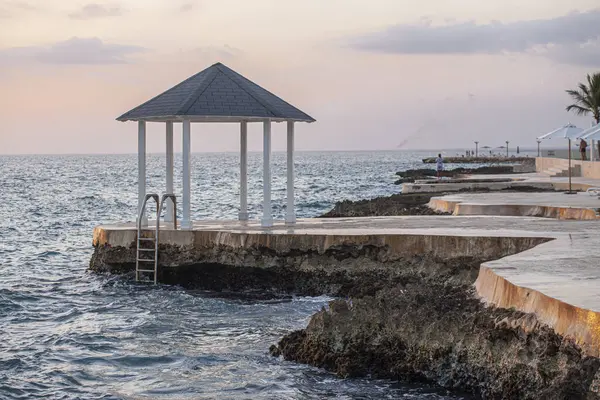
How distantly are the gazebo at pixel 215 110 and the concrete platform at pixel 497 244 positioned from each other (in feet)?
3.34

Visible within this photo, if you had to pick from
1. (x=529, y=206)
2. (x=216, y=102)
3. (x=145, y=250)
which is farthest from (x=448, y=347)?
(x=529, y=206)

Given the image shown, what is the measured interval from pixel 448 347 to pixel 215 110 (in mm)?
11595

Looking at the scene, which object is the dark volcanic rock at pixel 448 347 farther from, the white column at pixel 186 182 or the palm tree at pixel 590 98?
the palm tree at pixel 590 98

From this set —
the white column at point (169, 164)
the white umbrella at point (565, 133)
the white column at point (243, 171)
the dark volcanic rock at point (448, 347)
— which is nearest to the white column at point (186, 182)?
the white column at point (169, 164)

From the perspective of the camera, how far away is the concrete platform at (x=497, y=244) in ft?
35.9

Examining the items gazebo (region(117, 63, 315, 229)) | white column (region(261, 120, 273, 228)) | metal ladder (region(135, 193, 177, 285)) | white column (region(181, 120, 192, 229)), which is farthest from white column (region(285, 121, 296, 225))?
metal ladder (region(135, 193, 177, 285))

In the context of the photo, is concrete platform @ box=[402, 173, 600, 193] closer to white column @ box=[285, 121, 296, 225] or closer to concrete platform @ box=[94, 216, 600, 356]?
concrete platform @ box=[94, 216, 600, 356]

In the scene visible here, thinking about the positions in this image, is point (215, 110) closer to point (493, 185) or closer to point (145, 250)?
point (145, 250)

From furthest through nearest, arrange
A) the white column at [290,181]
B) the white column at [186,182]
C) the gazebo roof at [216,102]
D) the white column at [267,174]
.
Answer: the white column at [290,181] → the white column at [267,174] → the white column at [186,182] → the gazebo roof at [216,102]

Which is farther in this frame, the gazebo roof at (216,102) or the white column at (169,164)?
the white column at (169,164)

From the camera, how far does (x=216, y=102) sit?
2284 cm

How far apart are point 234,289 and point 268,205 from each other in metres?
2.91

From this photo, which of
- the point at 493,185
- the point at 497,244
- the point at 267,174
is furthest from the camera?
the point at 493,185

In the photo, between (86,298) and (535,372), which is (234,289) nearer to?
(86,298)
